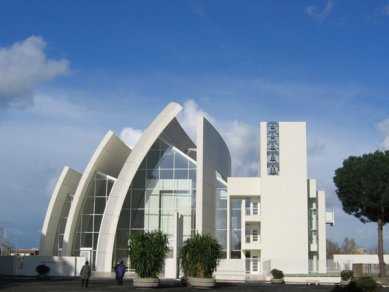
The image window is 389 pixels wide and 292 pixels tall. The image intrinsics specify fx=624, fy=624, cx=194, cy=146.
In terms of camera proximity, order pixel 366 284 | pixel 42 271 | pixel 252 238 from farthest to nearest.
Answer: pixel 252 238, pixel 42 271, pixel 366 284

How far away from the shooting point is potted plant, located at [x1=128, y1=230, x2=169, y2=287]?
97.0ft

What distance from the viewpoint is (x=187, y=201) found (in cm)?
5125

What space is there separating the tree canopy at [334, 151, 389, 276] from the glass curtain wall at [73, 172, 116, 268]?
19.1m

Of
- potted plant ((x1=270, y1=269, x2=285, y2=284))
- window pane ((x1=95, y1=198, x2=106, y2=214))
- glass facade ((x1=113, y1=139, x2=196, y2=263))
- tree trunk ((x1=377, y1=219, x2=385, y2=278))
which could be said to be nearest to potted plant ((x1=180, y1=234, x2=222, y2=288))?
potted plant ((x1=270, y1=269, x2=285, y2=284))

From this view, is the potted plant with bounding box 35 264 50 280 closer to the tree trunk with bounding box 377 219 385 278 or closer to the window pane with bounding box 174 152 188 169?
the window pane with bounding box 174 152 188 169

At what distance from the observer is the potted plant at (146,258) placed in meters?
29.6

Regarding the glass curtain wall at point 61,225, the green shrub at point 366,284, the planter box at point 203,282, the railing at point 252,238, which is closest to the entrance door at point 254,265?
the railing at point 252,238

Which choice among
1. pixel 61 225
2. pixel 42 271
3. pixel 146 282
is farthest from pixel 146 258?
pixel 61 225

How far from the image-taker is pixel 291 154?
51250mm

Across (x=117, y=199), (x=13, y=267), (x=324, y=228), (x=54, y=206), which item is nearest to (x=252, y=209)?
(x=324, y=228)

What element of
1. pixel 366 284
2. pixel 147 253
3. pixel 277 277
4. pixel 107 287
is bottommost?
pixel 277 277

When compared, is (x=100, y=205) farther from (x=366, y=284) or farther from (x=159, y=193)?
(x=366, y=284)

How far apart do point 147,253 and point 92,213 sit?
76.2 feet

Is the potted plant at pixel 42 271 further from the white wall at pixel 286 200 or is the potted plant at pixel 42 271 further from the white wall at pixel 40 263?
the white wall at pixel 286 200
